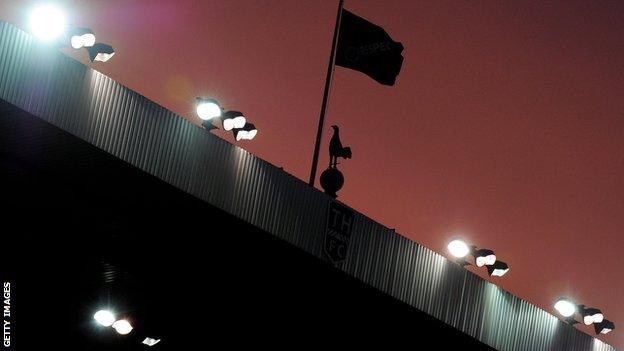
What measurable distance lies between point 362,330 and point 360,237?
206 cm

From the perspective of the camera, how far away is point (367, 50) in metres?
14.3

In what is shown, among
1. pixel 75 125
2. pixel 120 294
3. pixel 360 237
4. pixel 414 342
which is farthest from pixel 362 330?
pixel 75 125

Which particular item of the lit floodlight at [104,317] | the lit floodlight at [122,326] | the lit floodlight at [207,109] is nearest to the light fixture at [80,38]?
the lit floodlight at [207,109]

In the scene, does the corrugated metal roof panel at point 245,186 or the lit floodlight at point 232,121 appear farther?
the lit floodlight at point 232,121

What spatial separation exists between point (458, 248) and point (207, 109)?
4203mm

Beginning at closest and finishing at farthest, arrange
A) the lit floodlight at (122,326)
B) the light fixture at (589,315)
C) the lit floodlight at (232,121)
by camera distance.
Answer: the lit floodlight at (232,121)
the lit floodlight at (122,326)
the light fixture at (589,315)

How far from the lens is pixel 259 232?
36.4 feet

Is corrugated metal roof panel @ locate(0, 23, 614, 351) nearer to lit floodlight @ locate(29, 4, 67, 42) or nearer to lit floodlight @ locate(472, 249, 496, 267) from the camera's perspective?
lit floodlight @ locate(29, 4, 67, 42)

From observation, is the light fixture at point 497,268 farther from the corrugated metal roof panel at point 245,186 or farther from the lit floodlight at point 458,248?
the lit floodlight at point 458,248

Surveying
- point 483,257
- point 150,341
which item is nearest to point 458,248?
point 483,257

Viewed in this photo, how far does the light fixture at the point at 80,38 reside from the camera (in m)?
10.3

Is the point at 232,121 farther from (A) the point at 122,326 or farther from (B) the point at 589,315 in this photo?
(B) the point at 589,315

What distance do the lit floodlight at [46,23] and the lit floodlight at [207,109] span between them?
195cm

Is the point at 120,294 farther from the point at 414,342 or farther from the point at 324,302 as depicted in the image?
the point at 414,342
